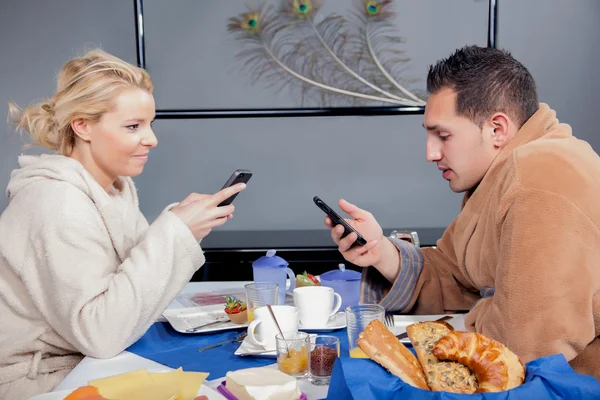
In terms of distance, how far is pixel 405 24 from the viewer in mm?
3242

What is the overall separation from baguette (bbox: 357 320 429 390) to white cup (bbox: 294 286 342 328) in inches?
24.2

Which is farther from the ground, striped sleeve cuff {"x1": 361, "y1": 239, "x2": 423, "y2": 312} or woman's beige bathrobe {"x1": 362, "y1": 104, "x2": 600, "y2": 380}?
woman's beige bathrobe {"x1": 362, "y1": 104, "x2": 600, "y2": 380}

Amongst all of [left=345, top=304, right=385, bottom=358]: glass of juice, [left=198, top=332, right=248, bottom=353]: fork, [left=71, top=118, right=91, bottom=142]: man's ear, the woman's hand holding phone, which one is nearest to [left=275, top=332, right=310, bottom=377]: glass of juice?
[left=345, top=304, right=385, bottom=358]: glass of juice

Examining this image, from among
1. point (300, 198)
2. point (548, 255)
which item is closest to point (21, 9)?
point (300, 198)

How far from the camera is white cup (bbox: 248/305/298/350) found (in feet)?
4.37

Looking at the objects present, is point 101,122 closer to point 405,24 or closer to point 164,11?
point 164,11

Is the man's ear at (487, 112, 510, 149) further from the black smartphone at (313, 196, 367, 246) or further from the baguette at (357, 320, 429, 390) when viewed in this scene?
the baguette at (357, 320, 429, 390)

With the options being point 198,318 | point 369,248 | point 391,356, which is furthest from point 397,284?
point 391,356

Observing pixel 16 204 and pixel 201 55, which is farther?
pixel 201 55

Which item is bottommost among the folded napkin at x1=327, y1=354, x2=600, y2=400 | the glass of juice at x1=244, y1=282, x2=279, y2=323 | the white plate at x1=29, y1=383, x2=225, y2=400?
the glass of juice at x1=244, y1=282, x2=279, y2=323

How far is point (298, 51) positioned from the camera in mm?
3262

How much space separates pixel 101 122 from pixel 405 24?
1997 mm

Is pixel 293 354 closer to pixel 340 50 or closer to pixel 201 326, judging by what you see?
pixel 201 326

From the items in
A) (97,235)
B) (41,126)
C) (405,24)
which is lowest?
(97,235)
